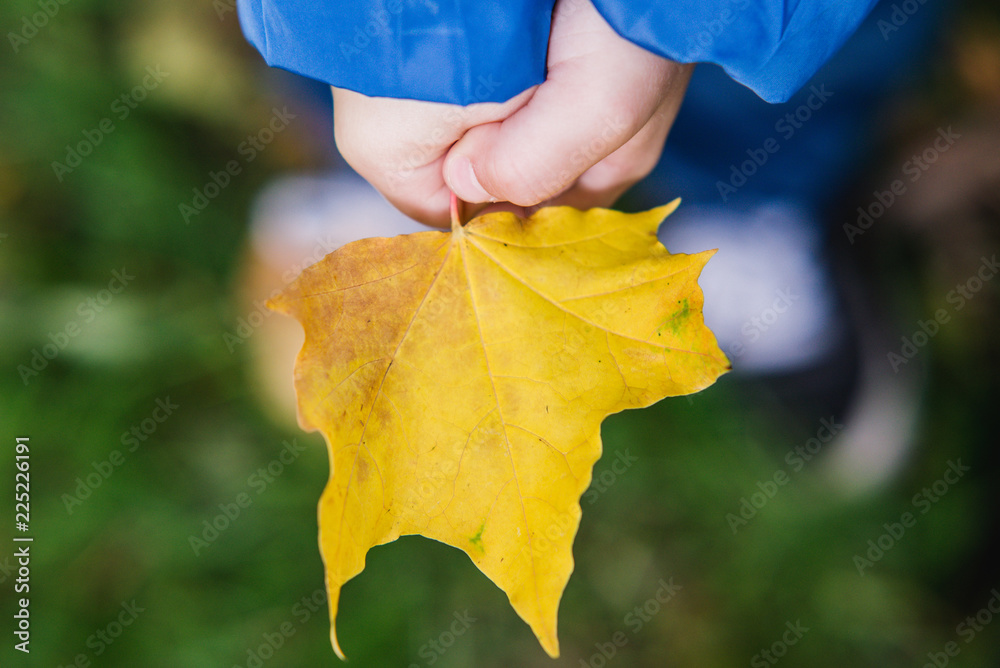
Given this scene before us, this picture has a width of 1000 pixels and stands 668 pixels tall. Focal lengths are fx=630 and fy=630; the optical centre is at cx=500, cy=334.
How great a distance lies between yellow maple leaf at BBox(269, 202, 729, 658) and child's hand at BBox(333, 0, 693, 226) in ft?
0.21

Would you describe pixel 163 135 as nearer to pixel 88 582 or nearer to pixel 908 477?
pixel 88 582

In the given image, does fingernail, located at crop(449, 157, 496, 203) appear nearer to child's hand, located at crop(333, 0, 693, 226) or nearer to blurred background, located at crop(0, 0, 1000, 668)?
child's hand, located at crop(333, 0, 693, 226)

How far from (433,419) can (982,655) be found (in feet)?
5.58

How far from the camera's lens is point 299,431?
158 centimetres

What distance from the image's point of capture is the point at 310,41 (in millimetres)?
612

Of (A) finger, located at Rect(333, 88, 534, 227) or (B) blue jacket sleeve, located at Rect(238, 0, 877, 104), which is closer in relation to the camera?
(B) blue jacket sleeve, located at Rect(238, 0, 877, 104)

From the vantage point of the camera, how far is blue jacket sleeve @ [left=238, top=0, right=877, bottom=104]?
1.89 feet

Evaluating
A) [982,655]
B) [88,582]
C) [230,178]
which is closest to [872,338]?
[982,655]

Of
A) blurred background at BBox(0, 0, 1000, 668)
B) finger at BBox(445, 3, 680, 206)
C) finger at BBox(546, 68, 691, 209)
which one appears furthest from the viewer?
blurred background at BBox(0, 0, 1000, 668)

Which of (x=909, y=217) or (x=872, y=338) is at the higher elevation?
(x=909, y=217)

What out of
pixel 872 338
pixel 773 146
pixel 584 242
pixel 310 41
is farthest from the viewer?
pixel 872 338

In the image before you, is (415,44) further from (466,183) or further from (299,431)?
(299,431)

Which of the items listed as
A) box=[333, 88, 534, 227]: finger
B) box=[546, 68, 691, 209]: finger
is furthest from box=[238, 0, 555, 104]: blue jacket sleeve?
box=[546, 68, 691, 209]: finger

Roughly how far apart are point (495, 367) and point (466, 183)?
0.76ft
